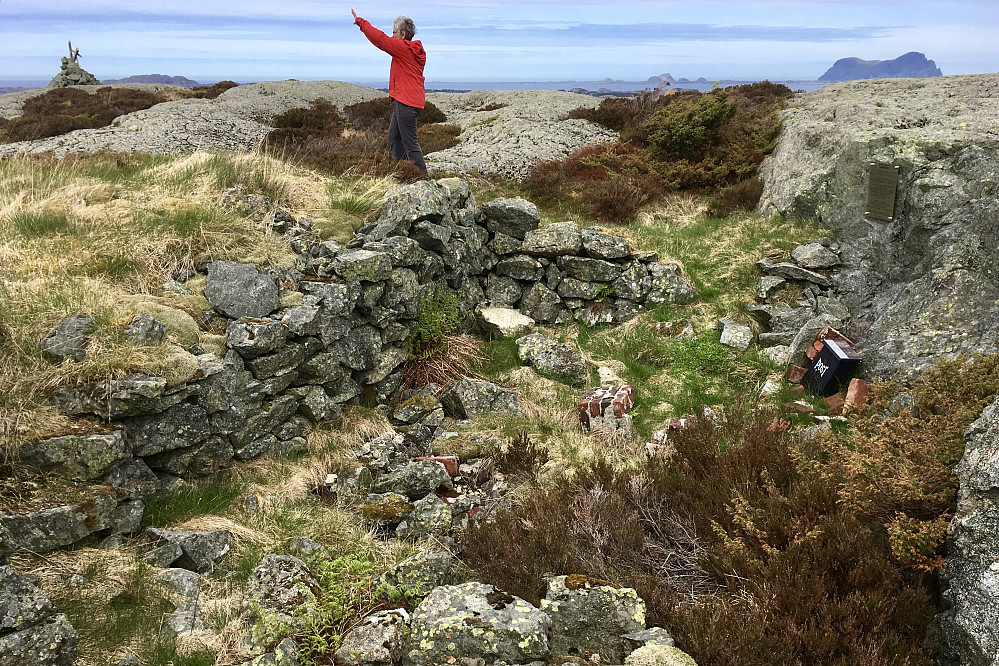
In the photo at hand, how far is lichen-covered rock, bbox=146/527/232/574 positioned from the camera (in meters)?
5.33


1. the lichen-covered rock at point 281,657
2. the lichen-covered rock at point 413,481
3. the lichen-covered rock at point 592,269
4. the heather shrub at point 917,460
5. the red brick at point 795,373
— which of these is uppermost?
the lichen-covered rock at point 592,269

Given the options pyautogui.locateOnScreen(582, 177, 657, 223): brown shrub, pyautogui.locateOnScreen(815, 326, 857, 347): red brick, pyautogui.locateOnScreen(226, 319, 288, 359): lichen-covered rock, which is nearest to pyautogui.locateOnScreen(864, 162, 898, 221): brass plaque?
pyautogui.locateOnScreen(815, 326, 857, 347): red brick

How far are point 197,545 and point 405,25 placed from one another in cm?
904

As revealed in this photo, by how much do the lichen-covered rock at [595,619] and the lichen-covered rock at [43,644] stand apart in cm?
331

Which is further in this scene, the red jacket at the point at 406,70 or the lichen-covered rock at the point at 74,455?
the red jacket at the point at 406,70

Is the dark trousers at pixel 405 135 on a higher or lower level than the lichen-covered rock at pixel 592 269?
higher

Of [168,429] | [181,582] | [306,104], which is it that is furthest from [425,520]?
[306,104]

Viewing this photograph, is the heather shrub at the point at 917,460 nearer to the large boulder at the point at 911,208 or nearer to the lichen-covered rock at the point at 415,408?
the large boulder at the point at 911,208

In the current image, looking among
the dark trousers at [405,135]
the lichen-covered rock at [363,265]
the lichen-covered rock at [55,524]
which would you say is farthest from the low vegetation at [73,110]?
the lichen-covered rock at [55,524]

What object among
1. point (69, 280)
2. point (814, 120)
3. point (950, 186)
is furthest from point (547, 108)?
point (69, 280)

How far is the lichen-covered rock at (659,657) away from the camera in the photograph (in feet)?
11.8

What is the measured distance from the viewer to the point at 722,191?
43.7 ft

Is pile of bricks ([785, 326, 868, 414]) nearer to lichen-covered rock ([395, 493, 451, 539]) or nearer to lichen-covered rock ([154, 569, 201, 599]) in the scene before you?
lichen-covered rock ([395, 493, 451, 539])

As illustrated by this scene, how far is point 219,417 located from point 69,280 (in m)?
2.32
